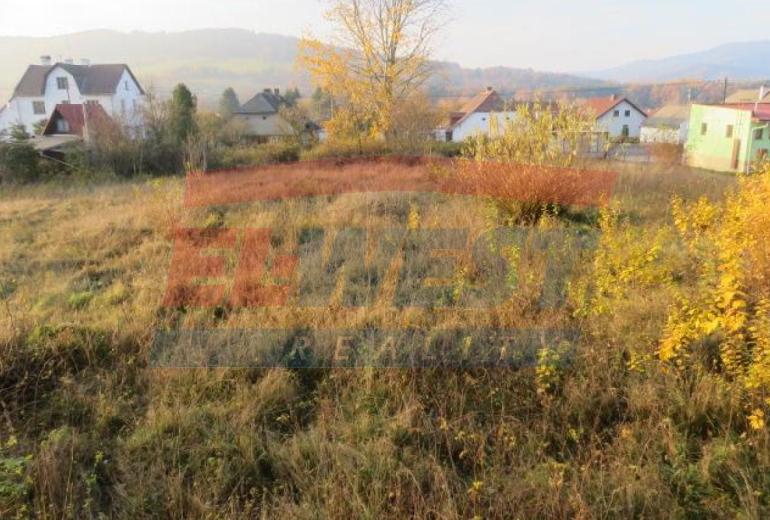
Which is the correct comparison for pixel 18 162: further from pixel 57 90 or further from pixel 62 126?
pixel 57 90

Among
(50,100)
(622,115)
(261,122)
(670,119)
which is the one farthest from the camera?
(622,115)

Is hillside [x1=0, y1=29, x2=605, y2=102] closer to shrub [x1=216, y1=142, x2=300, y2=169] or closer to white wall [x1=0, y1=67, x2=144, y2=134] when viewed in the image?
white wall [x1=0, y1=67, x2=144, y2=134]

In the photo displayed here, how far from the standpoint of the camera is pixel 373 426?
2.86 meters

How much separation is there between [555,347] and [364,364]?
4.61ft

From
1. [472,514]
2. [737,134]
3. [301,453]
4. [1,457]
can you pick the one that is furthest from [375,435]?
[737,134]

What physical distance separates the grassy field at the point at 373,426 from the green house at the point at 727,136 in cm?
2810

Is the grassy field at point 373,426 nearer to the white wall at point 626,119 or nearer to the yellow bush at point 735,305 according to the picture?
the yellow bush at point 735,305

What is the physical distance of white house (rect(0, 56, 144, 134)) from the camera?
3653 cm

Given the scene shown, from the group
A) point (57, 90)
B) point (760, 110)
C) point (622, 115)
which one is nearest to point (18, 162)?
point (57, 90)

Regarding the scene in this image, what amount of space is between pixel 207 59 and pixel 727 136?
136 metres

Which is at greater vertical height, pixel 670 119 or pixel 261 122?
pixel 670 119

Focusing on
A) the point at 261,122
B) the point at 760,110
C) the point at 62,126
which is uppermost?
the point at 261,122

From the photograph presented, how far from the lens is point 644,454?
8.59 feet

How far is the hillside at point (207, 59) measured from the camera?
93312 mm
